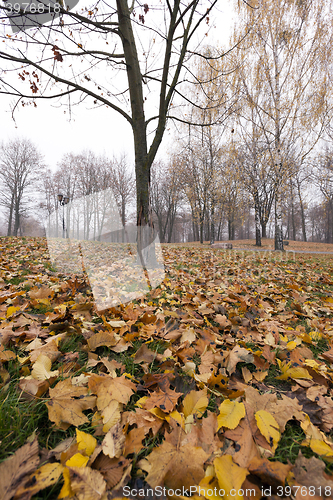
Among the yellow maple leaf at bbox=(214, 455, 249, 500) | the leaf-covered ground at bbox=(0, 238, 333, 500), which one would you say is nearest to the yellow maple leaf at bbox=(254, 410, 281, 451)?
the leaf-covered ground at bbox=(0, 238, 333, 500)

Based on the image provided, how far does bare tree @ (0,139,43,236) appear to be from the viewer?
2709 centimetres

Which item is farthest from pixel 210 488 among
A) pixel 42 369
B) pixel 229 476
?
pixel 42 369

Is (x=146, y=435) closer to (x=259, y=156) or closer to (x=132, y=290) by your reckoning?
(x=132, y=290)

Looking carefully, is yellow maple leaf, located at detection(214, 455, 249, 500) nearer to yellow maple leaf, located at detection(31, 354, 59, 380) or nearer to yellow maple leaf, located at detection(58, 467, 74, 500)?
yellow maple leaf, located at detection(58, 467, 74, 500)

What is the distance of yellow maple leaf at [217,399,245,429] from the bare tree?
106ft

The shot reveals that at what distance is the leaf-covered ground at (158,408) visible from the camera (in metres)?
0.67

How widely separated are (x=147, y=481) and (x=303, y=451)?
0.61m

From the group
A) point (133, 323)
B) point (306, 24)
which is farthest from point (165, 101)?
point (306, 24)

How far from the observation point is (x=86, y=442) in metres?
0.78

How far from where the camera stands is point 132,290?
2.67 m

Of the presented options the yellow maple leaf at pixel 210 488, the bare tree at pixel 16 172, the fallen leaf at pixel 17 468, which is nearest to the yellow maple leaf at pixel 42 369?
the fallen leaf at pixel 17 468

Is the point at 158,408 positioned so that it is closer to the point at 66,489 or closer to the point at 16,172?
the point at 66,489

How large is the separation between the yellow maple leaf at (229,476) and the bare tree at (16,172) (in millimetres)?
32346

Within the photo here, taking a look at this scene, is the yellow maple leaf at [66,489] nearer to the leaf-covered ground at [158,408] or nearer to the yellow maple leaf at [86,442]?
the leaf-covered ground at [158,408]
